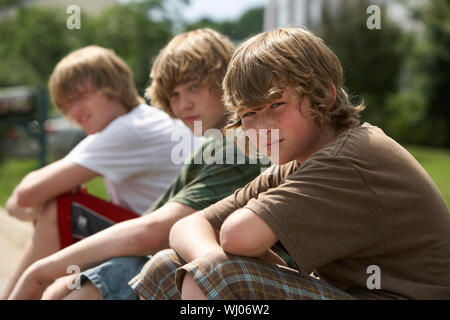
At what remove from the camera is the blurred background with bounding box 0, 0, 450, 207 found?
15.1 metres

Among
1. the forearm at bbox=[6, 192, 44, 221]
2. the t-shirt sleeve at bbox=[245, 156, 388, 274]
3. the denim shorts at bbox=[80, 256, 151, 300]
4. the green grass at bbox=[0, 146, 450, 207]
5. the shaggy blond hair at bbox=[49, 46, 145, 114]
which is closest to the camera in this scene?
the t-shirt sleeve at bbox=[245, 156, 388, 274]

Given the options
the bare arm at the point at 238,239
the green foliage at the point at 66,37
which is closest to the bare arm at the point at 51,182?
the bare arm at the point at 238,239

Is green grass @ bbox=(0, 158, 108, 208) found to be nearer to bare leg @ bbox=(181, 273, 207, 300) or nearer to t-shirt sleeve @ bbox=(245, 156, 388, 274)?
bare leg @ bbox=(181, 273, 207, 300)

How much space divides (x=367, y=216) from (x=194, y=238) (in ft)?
1.80

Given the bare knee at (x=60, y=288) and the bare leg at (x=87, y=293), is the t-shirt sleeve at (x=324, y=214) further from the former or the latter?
the bare knee at (x=60, y=288)

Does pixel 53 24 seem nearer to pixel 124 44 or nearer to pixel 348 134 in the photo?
pixel 124 44

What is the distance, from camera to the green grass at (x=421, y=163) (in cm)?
736

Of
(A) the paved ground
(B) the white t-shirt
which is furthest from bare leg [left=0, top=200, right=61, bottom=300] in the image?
(A) the paved ground

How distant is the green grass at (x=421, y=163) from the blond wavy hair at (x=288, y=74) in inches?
197

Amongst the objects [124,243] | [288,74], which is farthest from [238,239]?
[124,243]

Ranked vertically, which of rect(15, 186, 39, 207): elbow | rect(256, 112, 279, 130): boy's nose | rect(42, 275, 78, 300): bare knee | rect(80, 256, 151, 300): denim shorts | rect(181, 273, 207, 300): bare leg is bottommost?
rect(42, 275, 78, 300): bare knee

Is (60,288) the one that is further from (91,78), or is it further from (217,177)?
(91,78)

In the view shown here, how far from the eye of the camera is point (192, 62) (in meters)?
2.58
